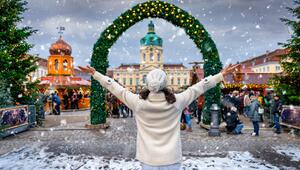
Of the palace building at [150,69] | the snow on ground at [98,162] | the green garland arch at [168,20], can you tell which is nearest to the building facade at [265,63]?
the palace building at [150,69]

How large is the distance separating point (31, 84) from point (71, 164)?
8.23 m

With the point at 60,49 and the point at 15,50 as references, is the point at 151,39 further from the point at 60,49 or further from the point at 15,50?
the point at 15,50

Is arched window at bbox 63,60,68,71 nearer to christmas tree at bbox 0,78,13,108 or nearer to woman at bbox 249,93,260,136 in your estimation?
christmas tree at bbox 0,78,13,108

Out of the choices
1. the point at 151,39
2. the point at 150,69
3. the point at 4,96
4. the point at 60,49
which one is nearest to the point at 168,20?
the point at 4,96

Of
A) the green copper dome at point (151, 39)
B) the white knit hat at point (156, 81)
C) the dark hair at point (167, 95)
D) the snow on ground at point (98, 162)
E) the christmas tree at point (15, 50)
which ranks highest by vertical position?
the green copper dome at point (151, 39)

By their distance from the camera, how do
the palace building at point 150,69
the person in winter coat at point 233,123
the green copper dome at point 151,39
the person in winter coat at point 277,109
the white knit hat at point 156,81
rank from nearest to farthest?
the white knit hat at point 156,81
the person in winter coat at point 233,123
the person in winter coat at point 277,109
the green copper dome at point 151,39
the palace building at point 150,69

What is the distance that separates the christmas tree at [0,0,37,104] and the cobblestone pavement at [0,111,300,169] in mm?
2519

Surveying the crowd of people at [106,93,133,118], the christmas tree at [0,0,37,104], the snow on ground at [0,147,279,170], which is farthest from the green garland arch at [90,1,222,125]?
the crowd of people at [106,93,133,118]

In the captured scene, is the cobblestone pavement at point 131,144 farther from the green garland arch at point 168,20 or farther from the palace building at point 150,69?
the palace building at point 150,69

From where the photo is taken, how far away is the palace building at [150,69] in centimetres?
9938

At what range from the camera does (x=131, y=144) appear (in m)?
8.74

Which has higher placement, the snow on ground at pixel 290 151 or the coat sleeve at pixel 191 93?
the coat sleeve at pixel 191 93

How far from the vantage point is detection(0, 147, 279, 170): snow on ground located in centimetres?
611

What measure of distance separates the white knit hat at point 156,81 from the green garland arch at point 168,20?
935 cm
